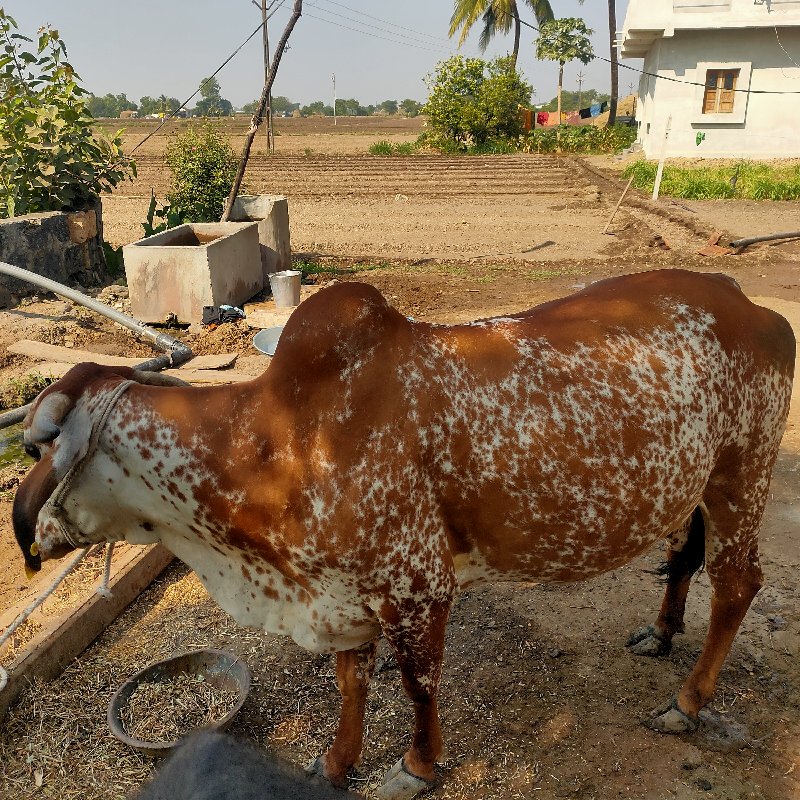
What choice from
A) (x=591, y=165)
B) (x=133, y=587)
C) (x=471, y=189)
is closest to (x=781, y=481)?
(x=133, y=587)

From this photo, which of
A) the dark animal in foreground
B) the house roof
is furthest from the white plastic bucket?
the house roof

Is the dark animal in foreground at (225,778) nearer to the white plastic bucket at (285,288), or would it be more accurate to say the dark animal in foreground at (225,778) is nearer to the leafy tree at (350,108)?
the white plastic bucket at (285,288)

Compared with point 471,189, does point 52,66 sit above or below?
above

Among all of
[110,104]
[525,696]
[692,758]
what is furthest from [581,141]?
[110,104]

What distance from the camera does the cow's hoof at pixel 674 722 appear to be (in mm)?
3258

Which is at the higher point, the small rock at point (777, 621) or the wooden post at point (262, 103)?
the wooden post at point (262, 103)

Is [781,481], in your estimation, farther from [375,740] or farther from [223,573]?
[223,573]

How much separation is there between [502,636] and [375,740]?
0.87 m

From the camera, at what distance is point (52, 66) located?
35.4 ft

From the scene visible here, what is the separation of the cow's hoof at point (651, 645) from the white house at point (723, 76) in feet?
76.7

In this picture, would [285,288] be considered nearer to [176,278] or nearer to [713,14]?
[176,278]

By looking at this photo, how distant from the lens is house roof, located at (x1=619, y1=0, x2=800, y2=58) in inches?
925

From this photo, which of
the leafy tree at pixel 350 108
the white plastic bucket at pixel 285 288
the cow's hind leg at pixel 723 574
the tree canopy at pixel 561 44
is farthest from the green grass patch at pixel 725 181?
the leafy tree at pixel 350 108

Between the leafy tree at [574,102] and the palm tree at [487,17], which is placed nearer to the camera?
the palm tree at [487,17]
